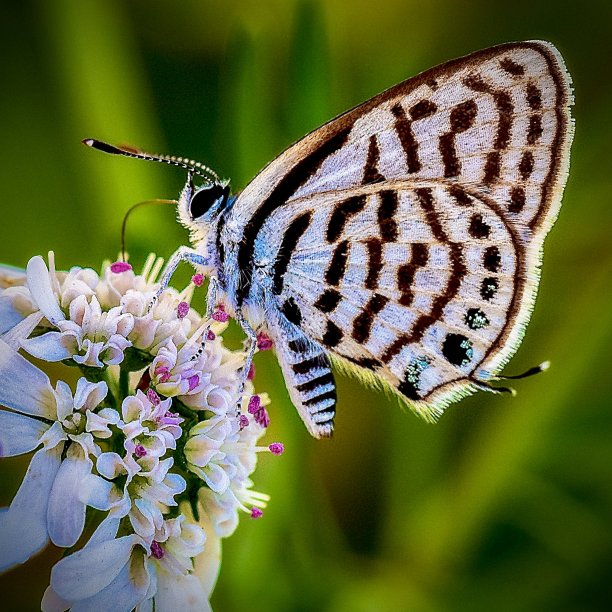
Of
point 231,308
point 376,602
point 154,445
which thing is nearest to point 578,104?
point 231,308

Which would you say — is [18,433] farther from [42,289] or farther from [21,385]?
[42,289]

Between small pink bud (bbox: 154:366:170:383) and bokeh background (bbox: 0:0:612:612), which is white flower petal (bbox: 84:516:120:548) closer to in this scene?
small pink bud (bbox: 154:366:170:383)

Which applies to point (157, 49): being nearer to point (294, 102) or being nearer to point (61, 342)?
point (294, 102)

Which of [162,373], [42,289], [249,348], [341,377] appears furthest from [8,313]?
[341,377]

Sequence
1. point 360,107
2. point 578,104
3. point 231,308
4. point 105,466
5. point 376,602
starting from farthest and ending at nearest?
point 578,104 → point 376,602 → point 231,308 → point 360,107 → point 105,466

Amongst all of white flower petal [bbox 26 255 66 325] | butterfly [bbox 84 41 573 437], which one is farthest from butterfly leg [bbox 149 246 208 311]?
white flower petal [bbox 26 255 66 325]
